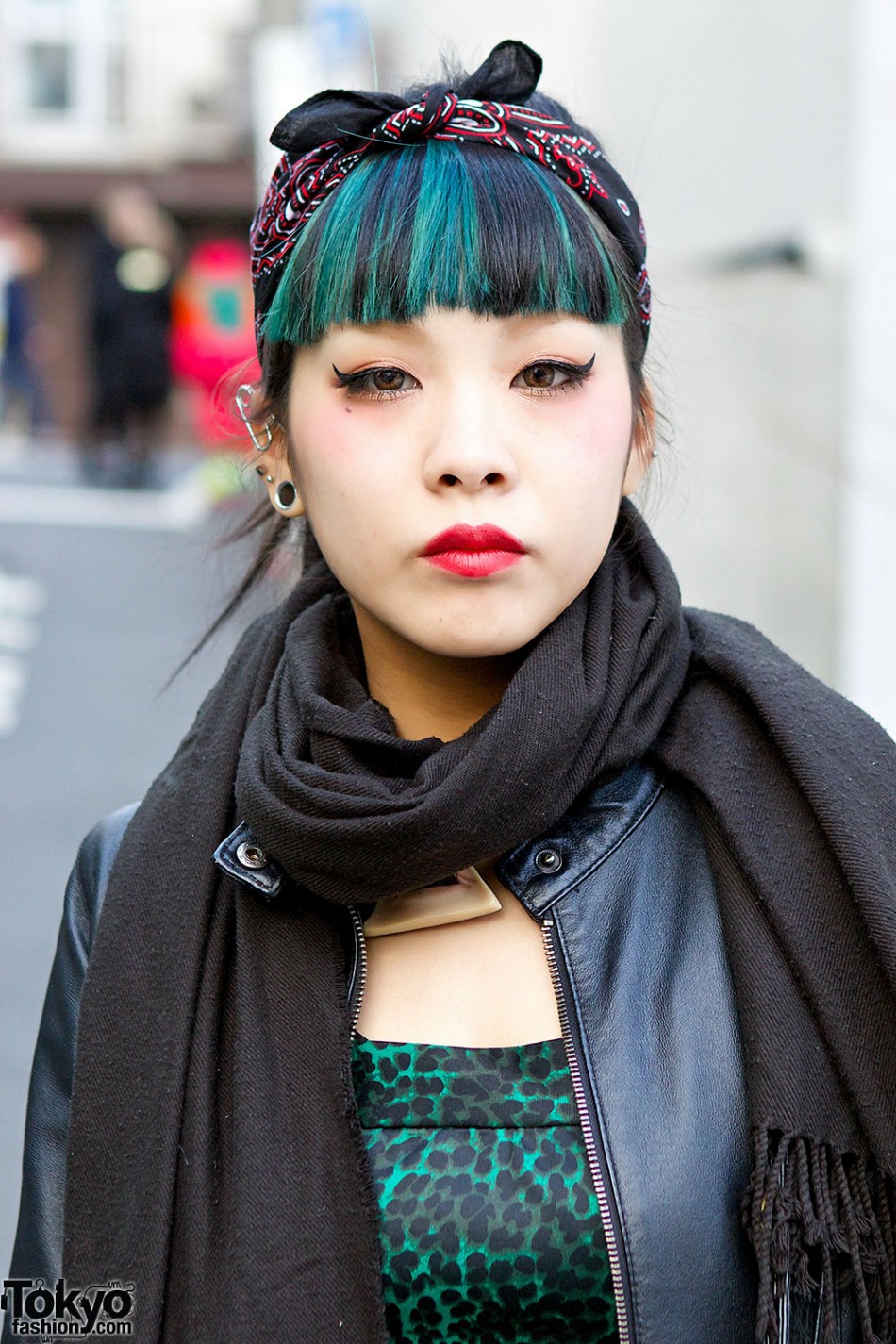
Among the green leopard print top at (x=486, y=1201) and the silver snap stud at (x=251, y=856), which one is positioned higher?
the silver snap stud at (x=251, y=856)

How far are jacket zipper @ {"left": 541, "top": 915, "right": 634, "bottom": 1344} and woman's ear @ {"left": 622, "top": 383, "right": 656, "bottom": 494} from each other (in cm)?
57

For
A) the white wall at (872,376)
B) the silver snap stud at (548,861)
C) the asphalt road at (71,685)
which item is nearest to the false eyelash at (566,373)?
the silver snap stud at (548,861)

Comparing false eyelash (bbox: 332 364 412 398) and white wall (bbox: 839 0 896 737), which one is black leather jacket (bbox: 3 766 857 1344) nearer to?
false eyelash (bbox: 332 364 412 398)

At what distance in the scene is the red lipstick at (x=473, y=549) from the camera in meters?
1.66

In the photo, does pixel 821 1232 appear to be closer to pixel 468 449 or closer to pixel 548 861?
pixel 548 861

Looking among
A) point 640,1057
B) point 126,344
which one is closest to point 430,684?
point 640,1057

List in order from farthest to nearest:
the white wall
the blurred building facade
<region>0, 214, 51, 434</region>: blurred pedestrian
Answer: the blurred building facade, <region>0, 214, 51, 434</region>: blurred pedestrian, the white wall

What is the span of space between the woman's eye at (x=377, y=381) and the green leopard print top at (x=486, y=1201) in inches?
27.3

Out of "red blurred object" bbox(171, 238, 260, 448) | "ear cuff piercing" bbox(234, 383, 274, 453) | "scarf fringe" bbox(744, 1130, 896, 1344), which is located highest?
"red blurred object" bbox(171, 238, 260, 448)

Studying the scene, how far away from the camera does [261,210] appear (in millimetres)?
1903

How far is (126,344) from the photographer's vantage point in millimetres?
14531

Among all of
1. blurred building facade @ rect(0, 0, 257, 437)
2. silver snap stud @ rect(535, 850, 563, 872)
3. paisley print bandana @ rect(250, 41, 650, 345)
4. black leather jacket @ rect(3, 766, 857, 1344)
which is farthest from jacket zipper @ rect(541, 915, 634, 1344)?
blurred building facade @ rect(0, 0, 257, 437)

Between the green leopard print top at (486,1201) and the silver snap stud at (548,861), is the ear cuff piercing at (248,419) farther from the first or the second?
the green leopard print top at (486,1201)

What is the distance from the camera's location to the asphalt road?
15.9 feet
